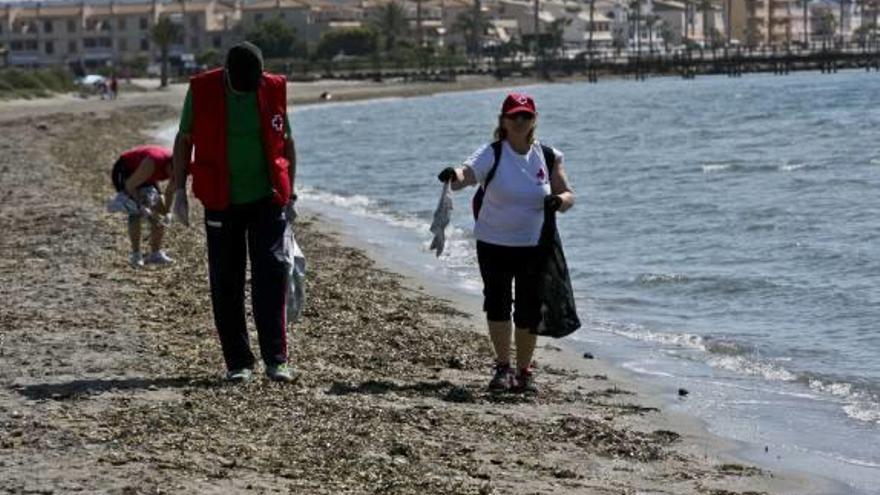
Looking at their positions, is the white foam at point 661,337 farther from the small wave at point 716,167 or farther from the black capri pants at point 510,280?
the small wave at point 716,167

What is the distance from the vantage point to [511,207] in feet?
29.7

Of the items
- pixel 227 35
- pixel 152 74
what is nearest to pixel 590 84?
pixel 152 74

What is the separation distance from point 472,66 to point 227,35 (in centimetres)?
3119

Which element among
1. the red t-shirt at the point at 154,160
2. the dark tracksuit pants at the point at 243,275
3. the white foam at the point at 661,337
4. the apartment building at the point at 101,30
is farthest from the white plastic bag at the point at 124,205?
the apartment building at the point at 101,30

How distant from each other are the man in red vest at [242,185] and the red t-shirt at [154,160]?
3.96 meters

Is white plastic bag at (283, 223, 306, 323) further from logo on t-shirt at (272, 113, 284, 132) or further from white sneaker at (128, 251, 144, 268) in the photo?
white sneaker at (128, 251, 144, 268)

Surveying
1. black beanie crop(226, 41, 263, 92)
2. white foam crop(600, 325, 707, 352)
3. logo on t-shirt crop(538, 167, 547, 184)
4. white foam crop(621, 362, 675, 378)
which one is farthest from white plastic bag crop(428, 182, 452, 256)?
white foam crop(600, 325, 707, 352)

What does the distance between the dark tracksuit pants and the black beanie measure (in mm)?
619

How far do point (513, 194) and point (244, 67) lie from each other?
5.00ft

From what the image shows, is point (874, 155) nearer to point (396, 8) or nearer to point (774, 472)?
point (774, 472)

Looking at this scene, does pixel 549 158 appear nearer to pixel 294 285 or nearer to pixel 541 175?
pixel 541 175

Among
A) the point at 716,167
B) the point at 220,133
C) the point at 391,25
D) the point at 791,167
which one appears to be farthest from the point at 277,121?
the point at 391,25

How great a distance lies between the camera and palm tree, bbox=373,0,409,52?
158 meters

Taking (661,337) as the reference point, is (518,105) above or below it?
above
